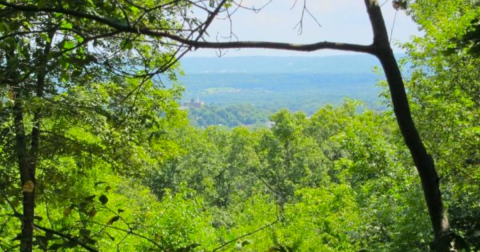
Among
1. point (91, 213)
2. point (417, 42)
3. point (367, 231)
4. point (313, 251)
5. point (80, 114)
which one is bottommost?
point (313, 251)

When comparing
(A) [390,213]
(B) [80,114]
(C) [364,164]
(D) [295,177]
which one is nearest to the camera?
(B) [80,114]

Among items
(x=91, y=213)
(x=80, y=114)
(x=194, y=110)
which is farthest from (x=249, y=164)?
(x=194, y=110)

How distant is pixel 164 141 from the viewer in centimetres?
1274

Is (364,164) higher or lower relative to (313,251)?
higher

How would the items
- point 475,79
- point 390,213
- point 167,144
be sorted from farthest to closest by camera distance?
point 167,144 < point 475,79 < point 390,213

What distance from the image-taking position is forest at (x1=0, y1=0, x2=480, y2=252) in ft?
6.14

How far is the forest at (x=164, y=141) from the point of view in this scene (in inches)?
73.7

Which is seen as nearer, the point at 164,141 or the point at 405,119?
the point at 405,119

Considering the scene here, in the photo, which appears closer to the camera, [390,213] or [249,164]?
[390,213]

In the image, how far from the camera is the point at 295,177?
3366 centimetres

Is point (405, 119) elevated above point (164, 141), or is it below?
below

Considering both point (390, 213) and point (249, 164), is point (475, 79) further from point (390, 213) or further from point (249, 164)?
point (249, 164)

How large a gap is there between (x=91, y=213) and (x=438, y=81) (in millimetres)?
11899

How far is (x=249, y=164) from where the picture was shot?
36875mm
